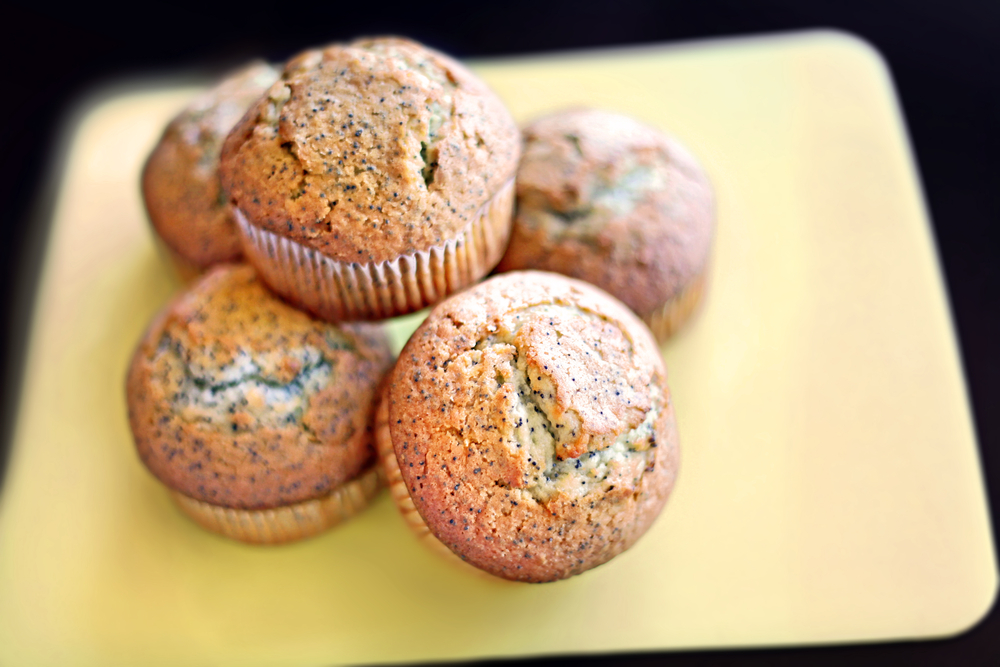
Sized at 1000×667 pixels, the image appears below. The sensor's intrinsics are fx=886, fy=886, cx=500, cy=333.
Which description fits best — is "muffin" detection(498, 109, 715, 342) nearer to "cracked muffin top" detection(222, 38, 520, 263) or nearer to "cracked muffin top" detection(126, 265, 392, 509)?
"cracked muffin top" detection(222, 38, 520, 263)

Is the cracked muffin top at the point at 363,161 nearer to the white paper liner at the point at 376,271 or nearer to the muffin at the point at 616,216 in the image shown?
the white paper liner at the point at 376,271

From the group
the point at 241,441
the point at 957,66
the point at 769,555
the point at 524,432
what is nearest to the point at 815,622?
the point at 769,555

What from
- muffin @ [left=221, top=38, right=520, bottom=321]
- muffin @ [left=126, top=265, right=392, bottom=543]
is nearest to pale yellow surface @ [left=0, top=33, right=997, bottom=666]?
muffin @ [left=126, top=265, right=392, bottom=543]

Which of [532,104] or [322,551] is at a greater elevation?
[532,104]

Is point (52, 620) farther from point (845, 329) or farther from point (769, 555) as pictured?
point (845, 329)

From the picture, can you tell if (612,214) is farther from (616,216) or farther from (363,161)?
(363,161)
